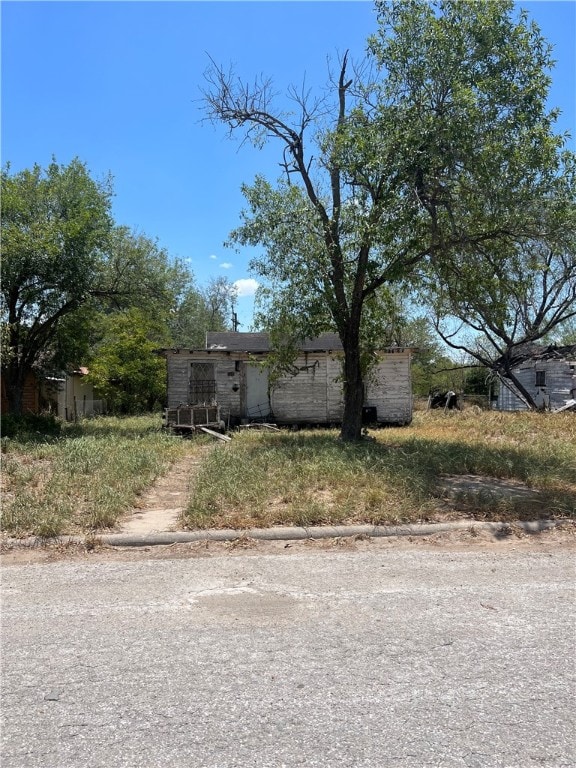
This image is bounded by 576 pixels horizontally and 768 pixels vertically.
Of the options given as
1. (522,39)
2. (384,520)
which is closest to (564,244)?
(522,39)

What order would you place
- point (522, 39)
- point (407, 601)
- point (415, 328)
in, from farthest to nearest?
point (415, 328)
point (522, 39)
point (407, 601)

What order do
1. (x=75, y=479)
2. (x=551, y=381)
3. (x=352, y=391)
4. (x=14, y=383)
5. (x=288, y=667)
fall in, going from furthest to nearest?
(x=551, y=381), (x=14, y=383), (x=352, y=391), (x=75, y=479), (x=288, y=667)

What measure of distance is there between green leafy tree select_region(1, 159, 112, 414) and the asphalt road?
11.9 m

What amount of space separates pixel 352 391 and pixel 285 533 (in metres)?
7.92

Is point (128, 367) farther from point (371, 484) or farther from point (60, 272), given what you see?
point (371, 484)

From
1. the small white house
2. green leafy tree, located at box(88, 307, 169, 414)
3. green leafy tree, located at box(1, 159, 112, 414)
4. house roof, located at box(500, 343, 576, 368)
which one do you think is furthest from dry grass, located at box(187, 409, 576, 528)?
green leafy tree, located at box(88, 307, 169, 414)

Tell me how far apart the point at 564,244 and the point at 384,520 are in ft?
22.3

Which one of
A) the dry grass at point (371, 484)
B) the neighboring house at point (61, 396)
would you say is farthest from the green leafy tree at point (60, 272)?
the dry grass at point (371, 484)

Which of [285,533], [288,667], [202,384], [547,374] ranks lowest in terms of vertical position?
[288,667]

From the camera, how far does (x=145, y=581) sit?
192 inches

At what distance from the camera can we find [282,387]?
2106cm

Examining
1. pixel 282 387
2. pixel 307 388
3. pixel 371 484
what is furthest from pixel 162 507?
pixel 307 388

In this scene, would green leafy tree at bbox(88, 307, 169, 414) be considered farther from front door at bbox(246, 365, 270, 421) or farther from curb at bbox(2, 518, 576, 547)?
curb at bbox(2, 518, 576, 547)

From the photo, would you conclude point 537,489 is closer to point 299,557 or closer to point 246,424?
point 299,557
